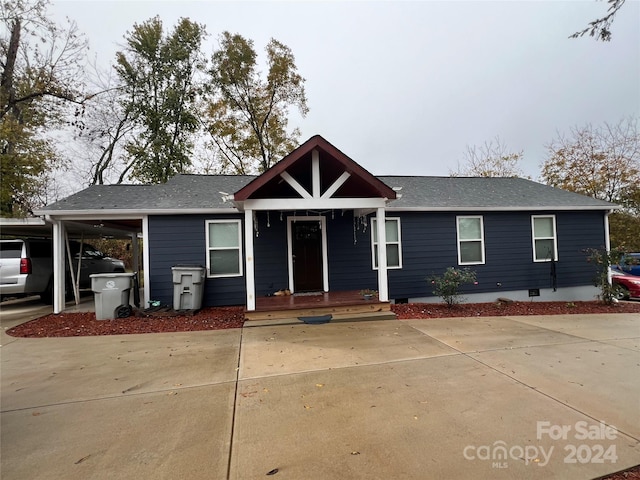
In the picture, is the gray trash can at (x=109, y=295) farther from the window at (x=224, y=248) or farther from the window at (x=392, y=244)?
the window at (x=392, y=244)

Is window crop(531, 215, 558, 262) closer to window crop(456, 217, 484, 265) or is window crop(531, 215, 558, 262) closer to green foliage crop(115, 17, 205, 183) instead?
window crop(456, 217, 484, 265)

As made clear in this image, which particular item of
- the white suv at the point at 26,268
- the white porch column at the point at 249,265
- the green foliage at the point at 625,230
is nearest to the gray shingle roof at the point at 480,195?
the white porch column at the point at 249,265

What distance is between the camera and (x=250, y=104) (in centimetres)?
1986

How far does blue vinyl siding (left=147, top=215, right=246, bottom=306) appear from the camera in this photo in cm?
777

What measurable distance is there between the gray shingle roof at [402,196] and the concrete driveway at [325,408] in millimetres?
3691

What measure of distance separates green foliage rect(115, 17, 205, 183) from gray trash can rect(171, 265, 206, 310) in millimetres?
12520

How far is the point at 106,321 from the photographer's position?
6.74 m

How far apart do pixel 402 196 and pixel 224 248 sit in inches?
205

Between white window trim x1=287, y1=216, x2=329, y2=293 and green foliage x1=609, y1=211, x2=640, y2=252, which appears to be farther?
green foliage x1=609, y1=211, x2=640, y2=252

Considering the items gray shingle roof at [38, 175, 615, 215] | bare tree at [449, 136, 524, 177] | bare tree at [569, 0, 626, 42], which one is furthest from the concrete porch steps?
bare tree at [449, 136, 524, 177]

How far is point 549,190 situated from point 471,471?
37.1 feet

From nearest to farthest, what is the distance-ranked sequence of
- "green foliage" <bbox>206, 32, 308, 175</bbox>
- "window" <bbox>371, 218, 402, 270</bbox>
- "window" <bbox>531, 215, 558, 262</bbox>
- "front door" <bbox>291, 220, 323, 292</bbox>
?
"front door" <bbox>291, 220, 323, 292</bbox> < "window" <bbox>371, 218, 402, 270</bbox> < "window" <bbox>531, 215, 558, 262</bbox> < "green foliage" <bbox>206, 32, 308, 175</bbox>

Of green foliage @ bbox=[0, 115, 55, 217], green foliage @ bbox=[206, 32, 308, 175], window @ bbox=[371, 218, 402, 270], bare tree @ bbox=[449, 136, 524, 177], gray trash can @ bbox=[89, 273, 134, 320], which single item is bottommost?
gray trash can @ bbox=[89, 273, 134, 320]

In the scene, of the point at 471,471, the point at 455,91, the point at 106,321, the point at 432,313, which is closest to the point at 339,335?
the point at 432,313
